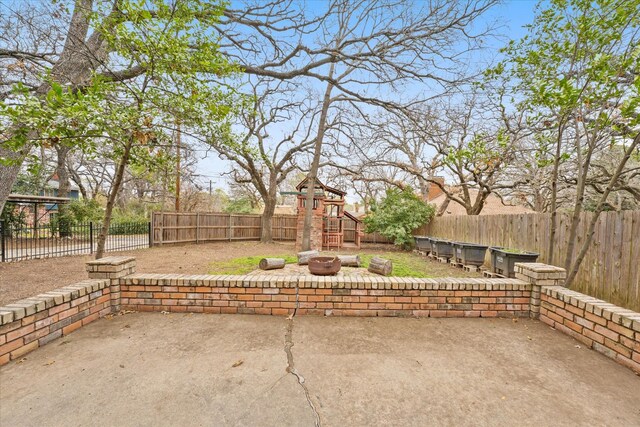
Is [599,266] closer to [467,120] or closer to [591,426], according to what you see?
[591,426]

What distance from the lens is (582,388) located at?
5.97 feet

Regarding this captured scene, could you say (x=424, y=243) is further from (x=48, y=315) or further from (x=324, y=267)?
(x=48, y=315)

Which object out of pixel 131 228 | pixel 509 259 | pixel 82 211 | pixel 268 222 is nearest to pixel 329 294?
pixel 509 259

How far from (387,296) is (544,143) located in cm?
386

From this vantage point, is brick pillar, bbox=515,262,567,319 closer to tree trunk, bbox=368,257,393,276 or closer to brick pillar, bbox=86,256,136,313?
tree trunk, bbox=368,257,393,276

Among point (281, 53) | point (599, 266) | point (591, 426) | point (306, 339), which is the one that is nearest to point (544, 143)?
point (599, 266)

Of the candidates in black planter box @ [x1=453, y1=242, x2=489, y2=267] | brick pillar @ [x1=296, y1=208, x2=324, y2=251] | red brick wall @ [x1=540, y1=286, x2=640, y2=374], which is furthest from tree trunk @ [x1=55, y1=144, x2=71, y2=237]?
red brick wall @ [x1=540, y1=286, x2=640, y2=374]

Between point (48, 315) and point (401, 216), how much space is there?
12124mm

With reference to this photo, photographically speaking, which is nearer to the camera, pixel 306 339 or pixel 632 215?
pixel 306 339

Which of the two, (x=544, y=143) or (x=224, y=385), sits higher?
(x=544, y=143)

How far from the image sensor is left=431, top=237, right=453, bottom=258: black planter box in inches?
347

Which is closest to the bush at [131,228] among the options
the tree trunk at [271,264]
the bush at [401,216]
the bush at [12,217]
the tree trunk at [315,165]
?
the bush at [12,217]

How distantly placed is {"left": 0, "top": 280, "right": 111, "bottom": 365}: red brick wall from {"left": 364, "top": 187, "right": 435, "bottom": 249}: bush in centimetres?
1115

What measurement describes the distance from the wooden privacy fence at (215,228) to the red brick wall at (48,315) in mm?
10612
